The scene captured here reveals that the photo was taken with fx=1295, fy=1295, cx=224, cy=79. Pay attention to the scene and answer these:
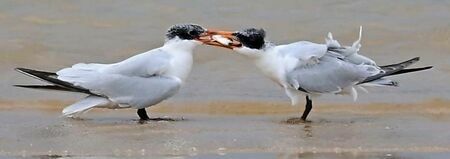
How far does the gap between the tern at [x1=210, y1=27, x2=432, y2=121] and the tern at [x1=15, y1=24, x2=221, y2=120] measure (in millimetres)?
439

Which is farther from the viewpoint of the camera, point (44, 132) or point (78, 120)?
point (78, 120)

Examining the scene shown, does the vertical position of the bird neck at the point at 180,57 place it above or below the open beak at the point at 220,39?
below

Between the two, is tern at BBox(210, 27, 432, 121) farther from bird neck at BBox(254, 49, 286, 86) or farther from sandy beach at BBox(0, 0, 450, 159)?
sandy beach at BBox(0, 0, 450, 159)

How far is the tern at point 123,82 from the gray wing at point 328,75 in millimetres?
730

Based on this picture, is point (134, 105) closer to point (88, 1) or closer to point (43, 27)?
point (43, 27)

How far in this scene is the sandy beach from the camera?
6.72 meters

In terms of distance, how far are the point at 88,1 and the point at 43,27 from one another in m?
1.07

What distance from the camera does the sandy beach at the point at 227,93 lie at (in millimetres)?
6719

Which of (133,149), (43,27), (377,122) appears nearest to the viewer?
(133,149)

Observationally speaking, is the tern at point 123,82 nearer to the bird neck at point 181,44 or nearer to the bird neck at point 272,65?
the bird neck at point 181,44

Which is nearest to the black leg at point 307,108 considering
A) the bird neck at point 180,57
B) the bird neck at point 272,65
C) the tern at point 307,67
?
the tern at point 307,67

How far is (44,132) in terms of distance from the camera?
727 cm

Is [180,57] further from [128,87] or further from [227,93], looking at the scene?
[227,93]

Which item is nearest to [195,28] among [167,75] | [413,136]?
[167,75]
